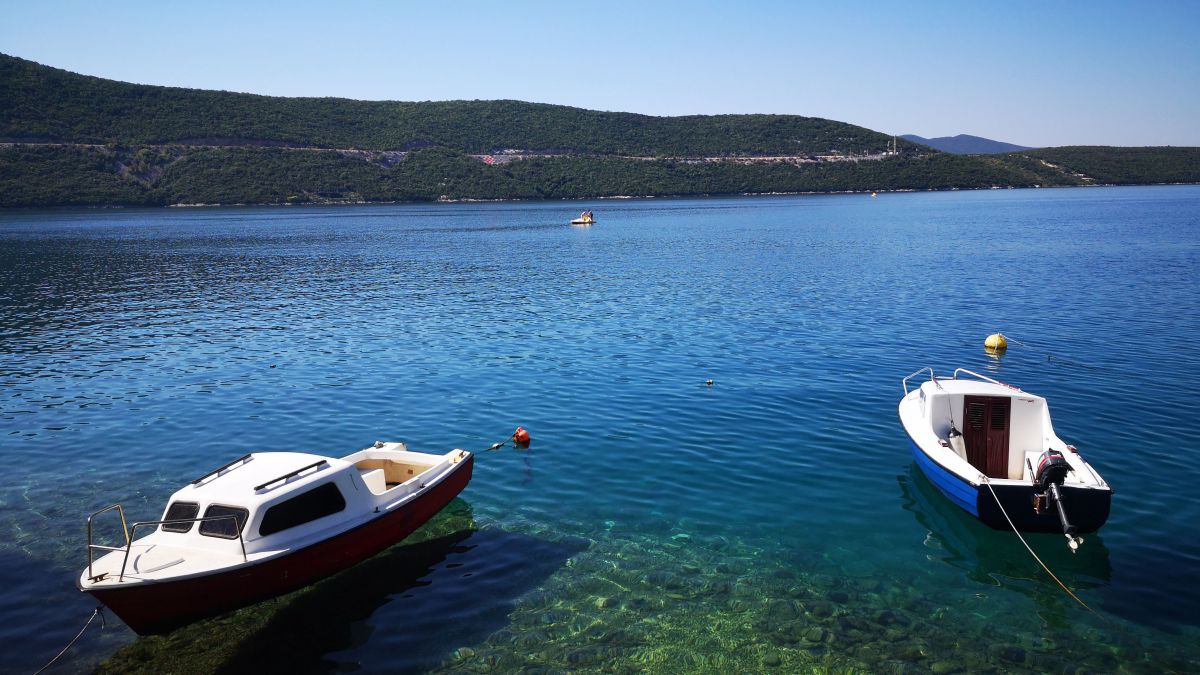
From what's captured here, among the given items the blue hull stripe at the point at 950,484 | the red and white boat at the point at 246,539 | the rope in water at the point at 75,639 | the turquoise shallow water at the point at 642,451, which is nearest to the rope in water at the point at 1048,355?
the turquoise shallow water at the point at 642,451

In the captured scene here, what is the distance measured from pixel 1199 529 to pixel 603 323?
28.8 meters

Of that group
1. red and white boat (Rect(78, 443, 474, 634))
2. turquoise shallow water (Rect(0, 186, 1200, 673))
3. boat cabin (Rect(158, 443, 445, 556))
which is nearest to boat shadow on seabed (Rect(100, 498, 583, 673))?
turquoise shallow water (Rect(0, 186, 1200, 673))

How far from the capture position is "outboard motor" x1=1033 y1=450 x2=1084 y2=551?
15250 mm

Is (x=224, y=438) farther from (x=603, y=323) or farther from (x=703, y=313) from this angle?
(x=703, y=313)

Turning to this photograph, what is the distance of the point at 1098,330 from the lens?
36750mm

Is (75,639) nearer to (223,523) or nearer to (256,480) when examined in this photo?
(223,523)

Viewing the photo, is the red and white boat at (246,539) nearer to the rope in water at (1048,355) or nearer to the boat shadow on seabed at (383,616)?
the boat shadow on seabed at (383,616)

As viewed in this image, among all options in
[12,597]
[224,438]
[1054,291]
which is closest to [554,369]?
[224,438]

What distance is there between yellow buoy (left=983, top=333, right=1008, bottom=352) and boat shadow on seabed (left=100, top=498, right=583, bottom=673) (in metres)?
24.7

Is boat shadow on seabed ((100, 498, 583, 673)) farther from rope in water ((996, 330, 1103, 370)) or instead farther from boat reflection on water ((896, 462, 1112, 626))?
rope in water ((996, 330, 1103, 370))

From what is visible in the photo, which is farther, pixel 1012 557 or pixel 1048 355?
pixel 1048 355

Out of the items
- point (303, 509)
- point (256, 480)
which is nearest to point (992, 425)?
point (303, 509)

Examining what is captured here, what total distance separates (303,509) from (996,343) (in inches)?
1185

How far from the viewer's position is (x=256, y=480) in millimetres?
14227
